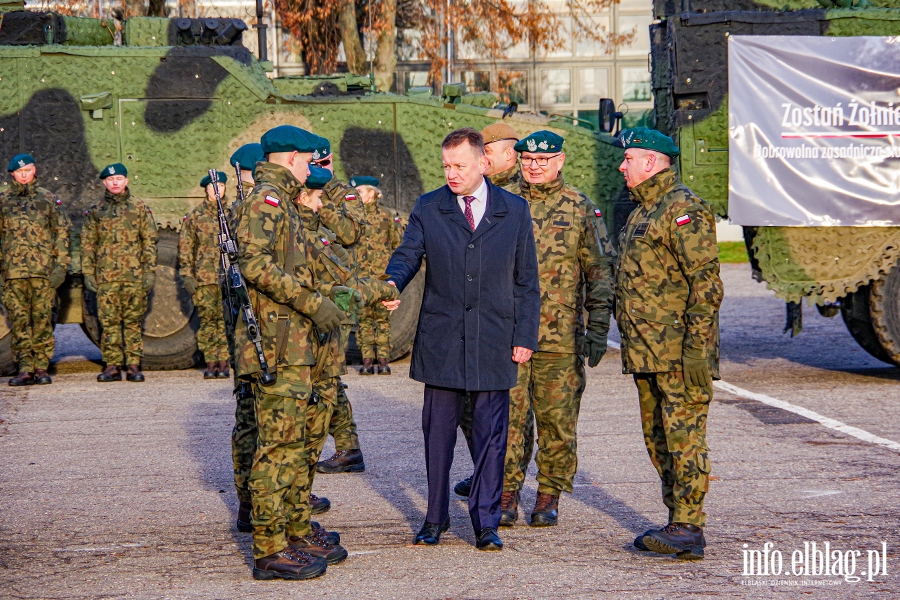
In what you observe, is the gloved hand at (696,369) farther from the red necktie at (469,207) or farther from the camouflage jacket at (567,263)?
the red necktie at (469,207)

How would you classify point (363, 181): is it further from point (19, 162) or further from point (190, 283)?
point (19, 162)

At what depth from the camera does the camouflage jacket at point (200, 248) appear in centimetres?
1059

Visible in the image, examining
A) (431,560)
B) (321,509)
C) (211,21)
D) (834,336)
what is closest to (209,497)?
(321,509)

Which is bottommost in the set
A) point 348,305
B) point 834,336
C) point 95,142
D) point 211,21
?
point 834,336

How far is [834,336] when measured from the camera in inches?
520

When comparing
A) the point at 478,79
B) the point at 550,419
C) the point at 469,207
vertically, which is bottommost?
the point at 550,419

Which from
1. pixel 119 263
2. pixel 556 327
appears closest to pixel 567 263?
pixel 556 327

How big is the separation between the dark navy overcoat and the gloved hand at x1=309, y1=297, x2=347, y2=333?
1.52ft

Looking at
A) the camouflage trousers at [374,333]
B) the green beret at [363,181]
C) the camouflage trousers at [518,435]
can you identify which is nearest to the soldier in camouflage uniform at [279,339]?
the camouflage trousers at [518,435]

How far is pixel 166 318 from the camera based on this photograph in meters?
11.1

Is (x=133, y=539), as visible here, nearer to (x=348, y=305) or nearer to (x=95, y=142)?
(x=348, y=305)

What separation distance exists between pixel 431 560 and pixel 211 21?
7.63m

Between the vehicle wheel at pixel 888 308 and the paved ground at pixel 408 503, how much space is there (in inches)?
14.4

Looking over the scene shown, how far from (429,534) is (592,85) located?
20.8 metres
